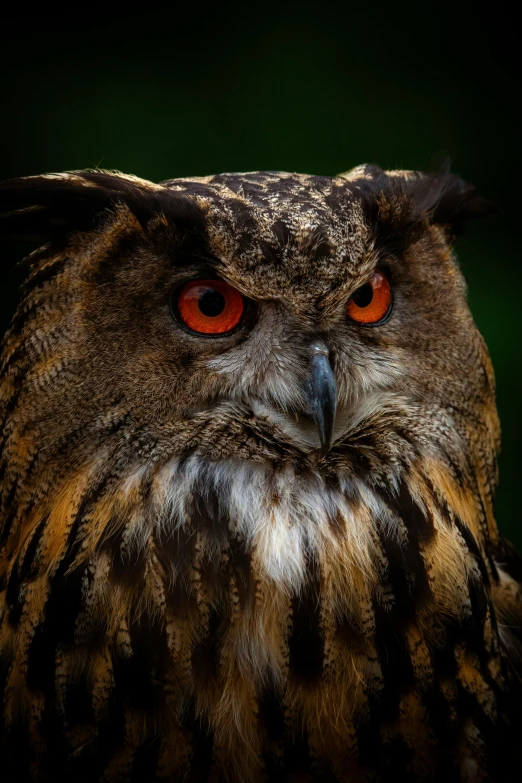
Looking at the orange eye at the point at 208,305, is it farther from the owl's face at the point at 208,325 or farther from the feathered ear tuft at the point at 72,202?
the feathered ear tuft at the point at 72,202

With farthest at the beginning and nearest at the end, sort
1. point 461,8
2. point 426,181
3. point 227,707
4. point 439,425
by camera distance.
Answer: point 461,8, point 426,181, point 439,425, point 227,707

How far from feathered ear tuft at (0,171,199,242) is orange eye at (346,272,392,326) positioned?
0.28m

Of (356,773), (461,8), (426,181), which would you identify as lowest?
(356,773)

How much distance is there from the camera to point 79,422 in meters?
1.19

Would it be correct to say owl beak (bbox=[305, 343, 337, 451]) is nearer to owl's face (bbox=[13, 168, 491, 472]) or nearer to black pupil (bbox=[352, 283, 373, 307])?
owl's face (bbox=[13, 168, 491, 472])

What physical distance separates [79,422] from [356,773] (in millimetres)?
637

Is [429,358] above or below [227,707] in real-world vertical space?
above

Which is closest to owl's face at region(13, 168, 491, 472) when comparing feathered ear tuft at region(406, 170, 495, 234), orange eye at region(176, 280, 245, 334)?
orange eye at region(176, 280, 245, 334)

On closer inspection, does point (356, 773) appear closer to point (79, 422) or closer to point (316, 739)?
point (316, 739)

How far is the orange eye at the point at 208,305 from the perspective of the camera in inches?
47.1

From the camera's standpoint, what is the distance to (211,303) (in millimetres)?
1200

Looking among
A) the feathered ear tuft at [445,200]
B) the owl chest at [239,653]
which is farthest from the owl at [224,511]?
the feathered ear tuft at [445,200]

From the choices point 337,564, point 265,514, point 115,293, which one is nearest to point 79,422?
point 115,293

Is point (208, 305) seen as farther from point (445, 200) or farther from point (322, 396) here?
point (445, 200)
